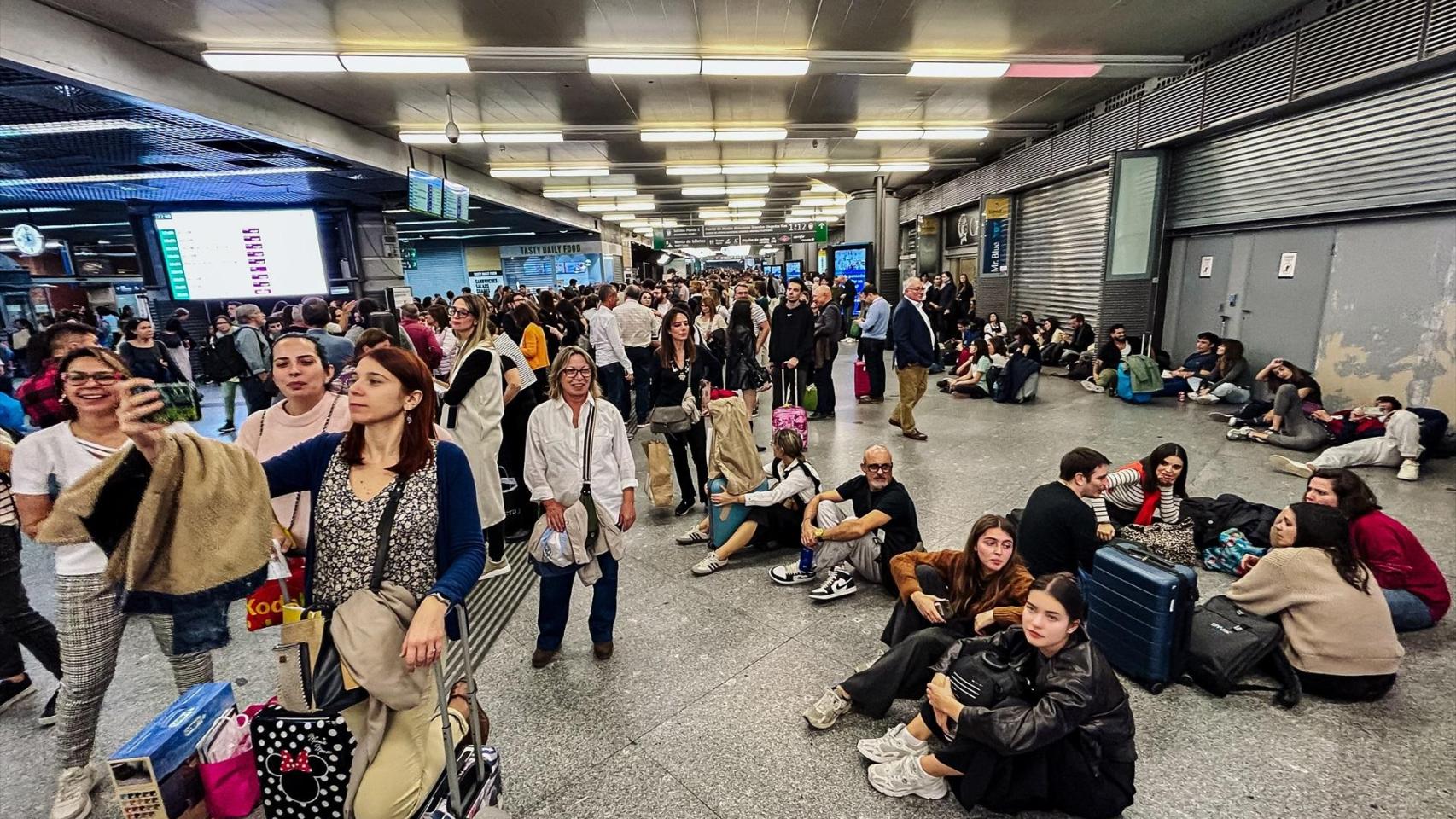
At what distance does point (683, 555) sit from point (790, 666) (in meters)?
1.48

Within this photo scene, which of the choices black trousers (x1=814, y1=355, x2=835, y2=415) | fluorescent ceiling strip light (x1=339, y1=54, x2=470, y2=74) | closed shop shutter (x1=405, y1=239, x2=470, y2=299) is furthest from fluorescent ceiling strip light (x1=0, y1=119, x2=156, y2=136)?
closed shop shutter (x1=405, y1=239, x2=470, y2=299)

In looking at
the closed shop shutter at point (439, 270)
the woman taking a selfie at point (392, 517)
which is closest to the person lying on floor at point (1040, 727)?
the woman taking a selfie at point (392, 517)

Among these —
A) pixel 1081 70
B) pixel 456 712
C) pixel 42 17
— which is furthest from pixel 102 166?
pixel 1081 70

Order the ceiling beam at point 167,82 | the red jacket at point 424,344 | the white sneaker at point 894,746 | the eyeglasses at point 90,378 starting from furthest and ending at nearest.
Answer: the red jacket at point 424,344
the ceiling beam at point 167,82
the white sneaker at point 894,746
the eyeglasses at point 90,378

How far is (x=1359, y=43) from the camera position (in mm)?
5906

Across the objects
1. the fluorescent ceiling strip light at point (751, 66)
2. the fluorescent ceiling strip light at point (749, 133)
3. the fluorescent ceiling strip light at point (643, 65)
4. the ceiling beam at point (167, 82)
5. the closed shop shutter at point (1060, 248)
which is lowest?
the closed shop shutter at point (1060, 248)

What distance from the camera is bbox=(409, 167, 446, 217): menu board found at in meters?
9.12

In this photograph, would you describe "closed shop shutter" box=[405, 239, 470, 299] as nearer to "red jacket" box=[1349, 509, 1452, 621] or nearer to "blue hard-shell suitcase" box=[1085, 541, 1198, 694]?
"blue hard-shell suitcase" box=[1085, 541, 1198, 694]

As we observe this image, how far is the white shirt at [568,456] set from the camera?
2.97 metres

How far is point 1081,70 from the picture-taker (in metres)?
7.58

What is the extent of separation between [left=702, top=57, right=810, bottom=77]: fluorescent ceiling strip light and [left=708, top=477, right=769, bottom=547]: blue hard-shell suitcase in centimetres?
499

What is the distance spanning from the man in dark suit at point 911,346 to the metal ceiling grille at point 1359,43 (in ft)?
15.3

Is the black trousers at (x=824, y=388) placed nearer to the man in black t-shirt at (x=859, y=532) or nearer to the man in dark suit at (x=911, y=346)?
the man in dark suit at (x=911, y=346)

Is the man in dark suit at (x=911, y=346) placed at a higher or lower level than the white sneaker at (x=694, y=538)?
higher
